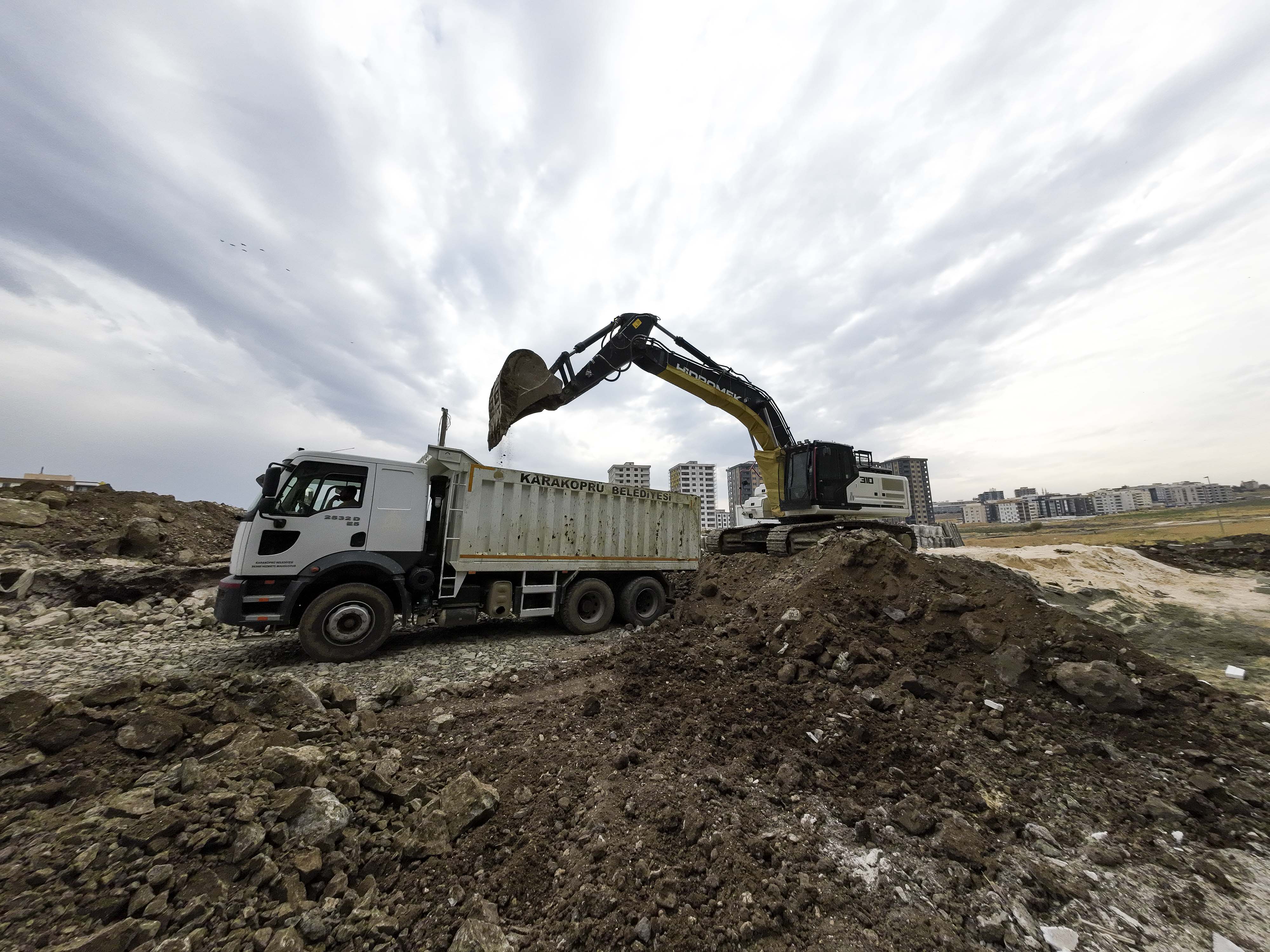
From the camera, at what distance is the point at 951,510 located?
131 meters

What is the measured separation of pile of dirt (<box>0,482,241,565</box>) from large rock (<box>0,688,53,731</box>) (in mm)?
9744

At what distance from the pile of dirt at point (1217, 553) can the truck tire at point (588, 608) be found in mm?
17417

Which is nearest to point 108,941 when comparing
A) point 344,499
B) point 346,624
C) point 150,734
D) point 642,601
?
point 150,734

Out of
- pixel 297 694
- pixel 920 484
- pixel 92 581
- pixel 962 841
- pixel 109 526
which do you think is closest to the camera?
pixel 962 841

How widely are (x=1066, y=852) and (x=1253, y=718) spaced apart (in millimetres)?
3296

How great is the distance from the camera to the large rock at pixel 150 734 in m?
→ 2.92

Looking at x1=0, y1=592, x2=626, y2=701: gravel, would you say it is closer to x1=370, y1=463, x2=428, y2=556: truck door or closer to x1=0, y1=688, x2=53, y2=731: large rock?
x1=370, y1=463, x2=428, y2=556: truck door

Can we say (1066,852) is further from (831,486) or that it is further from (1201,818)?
(831,486)

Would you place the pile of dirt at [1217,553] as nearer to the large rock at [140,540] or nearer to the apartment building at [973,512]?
the large rock at [140,540]

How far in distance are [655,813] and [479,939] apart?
115cm

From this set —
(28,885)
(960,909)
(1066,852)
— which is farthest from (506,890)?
(1066,852)

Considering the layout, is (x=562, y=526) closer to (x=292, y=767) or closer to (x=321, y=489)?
(x=321, y=489)

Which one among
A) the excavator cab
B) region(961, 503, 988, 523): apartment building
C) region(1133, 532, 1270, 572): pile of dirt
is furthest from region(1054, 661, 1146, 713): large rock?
region(961, 503, 988, 523): apartment building

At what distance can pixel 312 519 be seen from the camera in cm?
619
